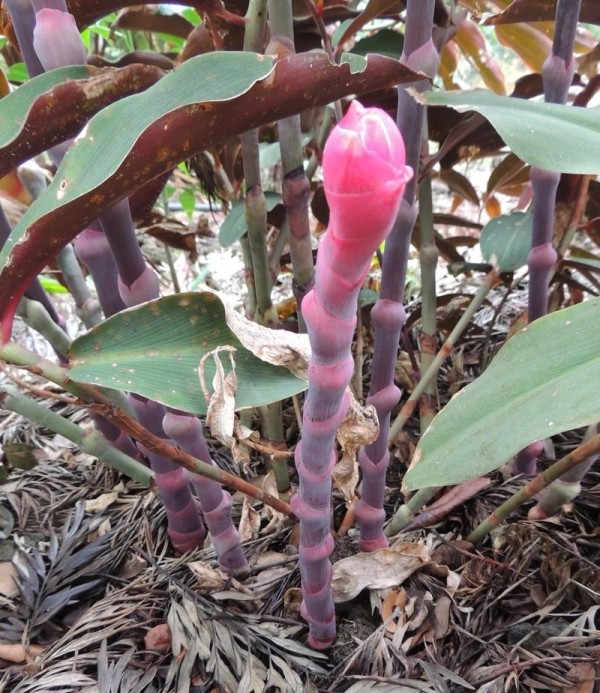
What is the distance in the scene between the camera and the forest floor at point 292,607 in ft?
1.98

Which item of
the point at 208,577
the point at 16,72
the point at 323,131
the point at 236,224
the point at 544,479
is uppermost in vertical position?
the point at 16,72

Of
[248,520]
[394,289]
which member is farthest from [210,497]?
[394,289]

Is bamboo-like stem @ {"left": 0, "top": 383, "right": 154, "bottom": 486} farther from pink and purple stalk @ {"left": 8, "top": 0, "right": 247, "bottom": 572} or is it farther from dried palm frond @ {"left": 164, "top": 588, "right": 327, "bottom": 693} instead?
dried palm frond @ {"left": 164, "top": 588, "right": 327, "bottom": 693}

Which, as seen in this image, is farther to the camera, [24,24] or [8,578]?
[8,578]

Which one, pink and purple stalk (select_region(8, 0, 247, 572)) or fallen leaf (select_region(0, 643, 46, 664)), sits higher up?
pink and purple stalk (select_region(8, 0, 247, 572))

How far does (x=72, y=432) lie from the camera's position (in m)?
0.69

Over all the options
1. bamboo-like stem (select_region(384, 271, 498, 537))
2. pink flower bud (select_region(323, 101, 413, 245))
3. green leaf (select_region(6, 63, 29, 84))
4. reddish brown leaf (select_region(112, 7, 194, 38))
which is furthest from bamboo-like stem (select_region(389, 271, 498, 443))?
green leaf (select_region(6, 63, 29, 84))

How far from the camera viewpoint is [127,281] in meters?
0.49

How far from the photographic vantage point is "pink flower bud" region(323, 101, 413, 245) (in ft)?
0.75

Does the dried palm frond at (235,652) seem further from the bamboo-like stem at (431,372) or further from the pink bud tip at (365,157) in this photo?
the pink bud tip at (365,157)

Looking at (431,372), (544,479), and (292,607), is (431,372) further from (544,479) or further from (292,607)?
(292,607)

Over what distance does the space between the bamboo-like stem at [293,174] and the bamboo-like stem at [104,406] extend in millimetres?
274

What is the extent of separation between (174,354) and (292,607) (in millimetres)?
408

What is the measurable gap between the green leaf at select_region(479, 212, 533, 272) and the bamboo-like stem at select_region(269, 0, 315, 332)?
0.36m
